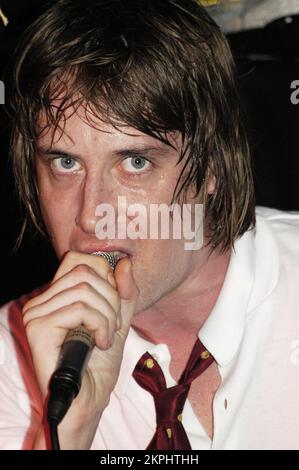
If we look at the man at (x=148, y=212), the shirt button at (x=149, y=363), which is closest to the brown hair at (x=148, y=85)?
the man at (x=148, y=212)

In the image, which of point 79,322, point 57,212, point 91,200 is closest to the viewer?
point 79,322

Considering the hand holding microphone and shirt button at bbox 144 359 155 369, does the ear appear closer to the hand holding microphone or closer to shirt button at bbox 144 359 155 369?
shirt button at bbox 144 359 155 369

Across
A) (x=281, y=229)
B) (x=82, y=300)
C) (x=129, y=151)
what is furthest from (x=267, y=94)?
(x=82, y=300)

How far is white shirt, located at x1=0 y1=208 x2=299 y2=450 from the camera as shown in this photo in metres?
1.59

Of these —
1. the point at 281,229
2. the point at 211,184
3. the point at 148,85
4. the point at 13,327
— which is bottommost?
the point at 13,327

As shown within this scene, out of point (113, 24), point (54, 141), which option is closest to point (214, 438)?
point (54, 141)

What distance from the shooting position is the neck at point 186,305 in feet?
5.89

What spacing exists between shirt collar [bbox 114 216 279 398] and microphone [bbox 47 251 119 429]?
1.76 ft

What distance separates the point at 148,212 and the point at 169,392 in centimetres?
38

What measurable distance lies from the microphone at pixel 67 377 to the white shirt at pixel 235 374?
20.2 inches

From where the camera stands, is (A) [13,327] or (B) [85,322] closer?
(B) [85,322]

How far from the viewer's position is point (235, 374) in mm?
1624

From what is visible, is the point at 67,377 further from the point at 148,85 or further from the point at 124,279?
the point at 148,85

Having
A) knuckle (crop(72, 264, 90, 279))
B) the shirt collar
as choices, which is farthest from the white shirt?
knuckle (crop(72, 264, 90, 279))
